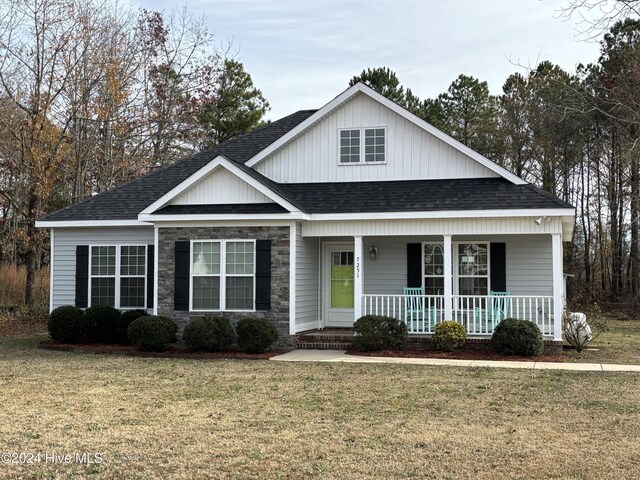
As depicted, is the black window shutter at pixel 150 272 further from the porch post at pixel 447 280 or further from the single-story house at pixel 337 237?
the porch post at pixel 447 280

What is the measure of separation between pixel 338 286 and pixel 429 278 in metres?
2.26

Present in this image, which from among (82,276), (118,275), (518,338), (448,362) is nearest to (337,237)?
(448,362)

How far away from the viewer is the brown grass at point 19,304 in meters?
21.3

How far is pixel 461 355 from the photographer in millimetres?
14445

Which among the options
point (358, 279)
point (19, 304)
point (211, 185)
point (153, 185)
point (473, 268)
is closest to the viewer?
point (358, 279)

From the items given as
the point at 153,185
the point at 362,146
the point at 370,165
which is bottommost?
the point at 153,185

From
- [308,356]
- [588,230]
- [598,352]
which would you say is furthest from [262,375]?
[588,230]

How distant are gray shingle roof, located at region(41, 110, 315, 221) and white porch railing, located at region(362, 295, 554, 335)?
196 inches

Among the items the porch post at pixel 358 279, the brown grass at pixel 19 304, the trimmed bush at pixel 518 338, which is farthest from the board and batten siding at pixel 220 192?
the brown grass at pixel 19 304

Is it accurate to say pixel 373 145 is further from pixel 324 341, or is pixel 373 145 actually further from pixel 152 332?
pixel 152 332

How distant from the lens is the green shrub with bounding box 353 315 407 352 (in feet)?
48.4

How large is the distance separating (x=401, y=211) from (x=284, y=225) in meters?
2.59

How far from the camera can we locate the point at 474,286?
1669 centimetres

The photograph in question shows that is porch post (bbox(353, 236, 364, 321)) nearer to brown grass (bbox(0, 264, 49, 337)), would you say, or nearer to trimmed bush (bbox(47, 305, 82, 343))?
trimmed bush (bbox(47, 305, 82, 343))
